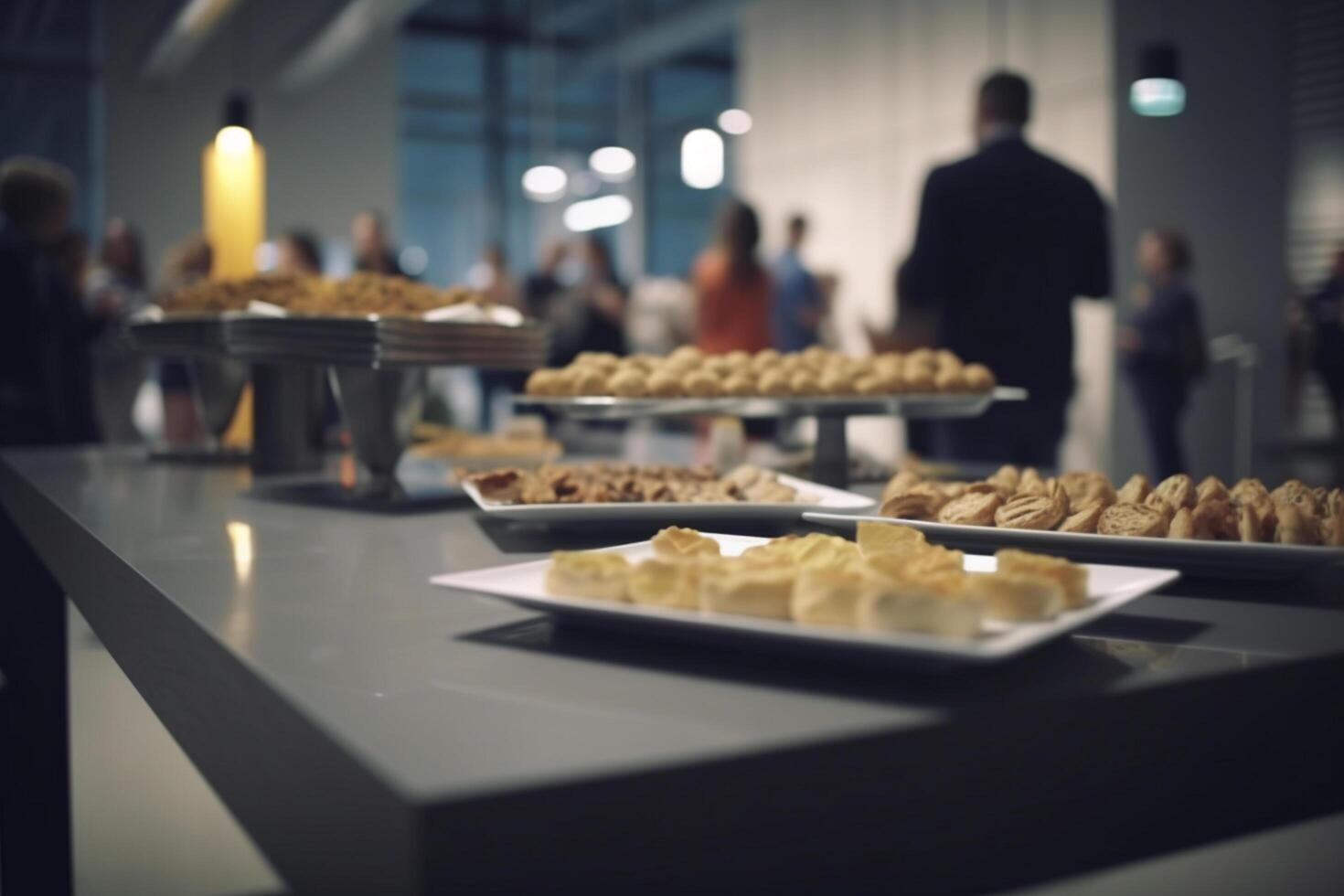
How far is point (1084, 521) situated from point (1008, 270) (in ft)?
7.74

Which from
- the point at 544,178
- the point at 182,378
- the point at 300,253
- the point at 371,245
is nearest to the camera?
the point at 182,378

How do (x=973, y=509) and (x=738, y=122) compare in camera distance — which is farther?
(x=738, y=122)

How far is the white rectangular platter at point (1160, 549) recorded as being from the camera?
0.85 meters

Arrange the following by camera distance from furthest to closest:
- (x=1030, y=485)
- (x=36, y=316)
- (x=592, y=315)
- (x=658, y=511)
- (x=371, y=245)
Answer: (x=371, y=245)
(x=592, y=315)
(x=36, y=316)
(x=658, y=511)
(x=1030, y=485)

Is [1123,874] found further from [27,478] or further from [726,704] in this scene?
[27,478]

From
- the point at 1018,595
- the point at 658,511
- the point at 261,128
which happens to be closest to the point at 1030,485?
the point at 658,511

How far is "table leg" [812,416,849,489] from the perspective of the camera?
1.77 m

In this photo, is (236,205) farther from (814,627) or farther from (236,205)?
(814,627)

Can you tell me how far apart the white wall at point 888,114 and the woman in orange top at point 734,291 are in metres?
2.60

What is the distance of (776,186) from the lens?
914 centimetres

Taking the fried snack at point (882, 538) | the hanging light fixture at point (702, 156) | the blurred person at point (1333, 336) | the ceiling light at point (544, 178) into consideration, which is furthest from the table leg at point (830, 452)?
the ceiling light at point (544, 178)

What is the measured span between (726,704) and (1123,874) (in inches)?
9.6

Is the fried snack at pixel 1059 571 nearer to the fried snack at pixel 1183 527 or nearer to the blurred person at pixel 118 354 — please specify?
the fried snack at pixel 1183 527

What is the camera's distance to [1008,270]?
316 cm
